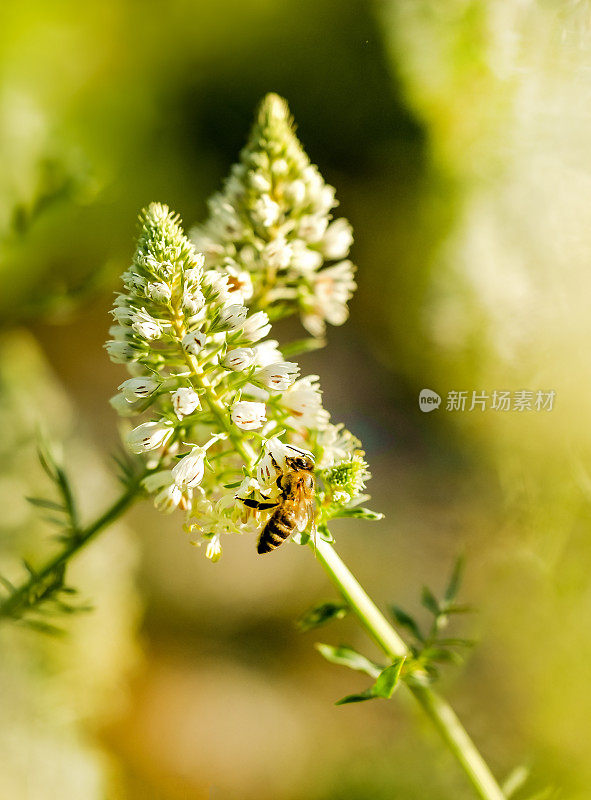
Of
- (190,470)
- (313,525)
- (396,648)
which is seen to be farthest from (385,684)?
(190,470)

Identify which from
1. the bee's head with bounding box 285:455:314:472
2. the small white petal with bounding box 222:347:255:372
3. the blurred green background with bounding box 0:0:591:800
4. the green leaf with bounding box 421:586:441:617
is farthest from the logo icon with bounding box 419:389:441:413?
the small white petal with bounding box 222:347:255:372

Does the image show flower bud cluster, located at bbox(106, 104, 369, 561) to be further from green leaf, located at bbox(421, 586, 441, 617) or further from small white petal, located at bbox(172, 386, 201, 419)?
green leaf, located at bbox(421, 586, 441, 617)

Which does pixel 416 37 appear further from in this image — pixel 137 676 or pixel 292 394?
pixel 137 676

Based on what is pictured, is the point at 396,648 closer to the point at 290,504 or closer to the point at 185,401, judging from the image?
the point at 290,504

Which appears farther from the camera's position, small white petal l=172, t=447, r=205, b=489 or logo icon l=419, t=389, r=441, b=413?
logo icon l=419, t=389, r=441, b=413

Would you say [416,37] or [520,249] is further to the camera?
[416,37]

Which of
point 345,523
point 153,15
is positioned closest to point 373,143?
point 153,15
